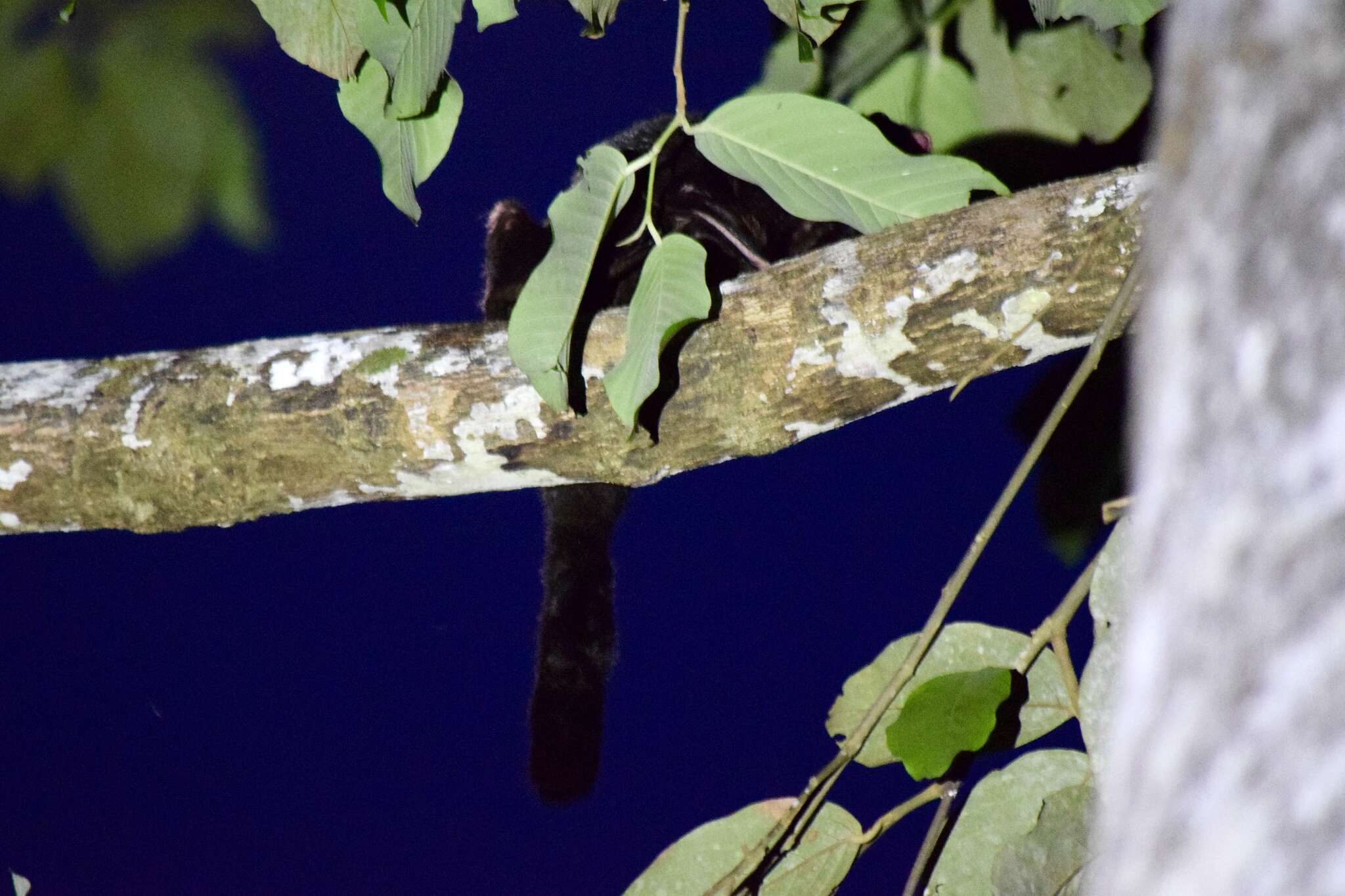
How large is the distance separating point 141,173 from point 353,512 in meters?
0.65

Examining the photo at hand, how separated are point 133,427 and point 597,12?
54cm

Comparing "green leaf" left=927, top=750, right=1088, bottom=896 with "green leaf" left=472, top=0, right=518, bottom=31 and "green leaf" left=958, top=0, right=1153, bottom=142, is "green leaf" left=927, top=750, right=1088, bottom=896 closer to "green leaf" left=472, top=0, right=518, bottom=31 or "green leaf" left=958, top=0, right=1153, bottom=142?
"green leaf" left=472, top=0, right=518, bottom=31

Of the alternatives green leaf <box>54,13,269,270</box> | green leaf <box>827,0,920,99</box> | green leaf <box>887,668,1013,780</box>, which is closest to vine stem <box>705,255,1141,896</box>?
green leaf <box>887,668,1013,780</box>

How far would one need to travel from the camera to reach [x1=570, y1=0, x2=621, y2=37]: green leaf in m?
0.64

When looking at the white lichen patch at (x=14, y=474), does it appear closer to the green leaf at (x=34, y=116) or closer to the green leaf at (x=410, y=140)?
the green leaf at (x=410, y=140)

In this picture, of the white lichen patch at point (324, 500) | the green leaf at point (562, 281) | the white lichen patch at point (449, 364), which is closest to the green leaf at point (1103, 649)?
the green leaf at point (562, 281)

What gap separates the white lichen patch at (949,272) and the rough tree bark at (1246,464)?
1.77 feet

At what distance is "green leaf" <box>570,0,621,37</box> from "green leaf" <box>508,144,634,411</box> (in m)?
0.08

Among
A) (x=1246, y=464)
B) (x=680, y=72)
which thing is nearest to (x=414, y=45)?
(x=680, y=72)

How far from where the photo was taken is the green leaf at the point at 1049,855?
2.01ft

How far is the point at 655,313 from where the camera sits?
0.58 m

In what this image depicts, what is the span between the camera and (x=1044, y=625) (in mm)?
624

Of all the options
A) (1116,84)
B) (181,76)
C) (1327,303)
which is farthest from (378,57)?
(181,76)

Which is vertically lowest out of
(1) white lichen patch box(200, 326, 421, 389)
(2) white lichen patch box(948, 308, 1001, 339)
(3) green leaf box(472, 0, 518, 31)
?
(1) white lichen patch box(200, 326, 421, 389)
